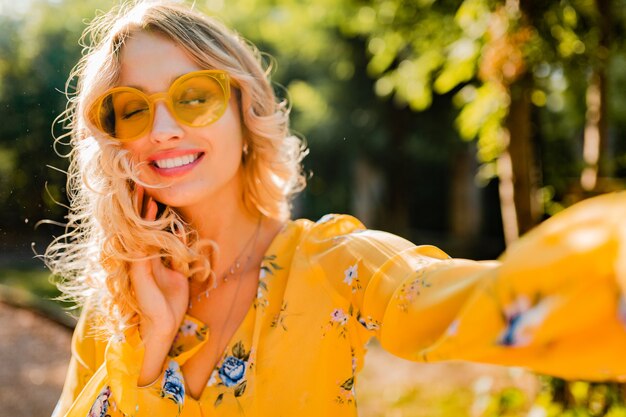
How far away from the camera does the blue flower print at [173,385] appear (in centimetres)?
164

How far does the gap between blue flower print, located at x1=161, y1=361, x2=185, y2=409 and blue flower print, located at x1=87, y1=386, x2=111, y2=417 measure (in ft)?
0.55

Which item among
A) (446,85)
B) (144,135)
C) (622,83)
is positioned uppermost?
(144,135)

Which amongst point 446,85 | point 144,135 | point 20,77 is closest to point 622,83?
point 446,85

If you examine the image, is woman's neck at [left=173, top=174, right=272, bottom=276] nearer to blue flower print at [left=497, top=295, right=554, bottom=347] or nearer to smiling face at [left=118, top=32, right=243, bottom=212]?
smiling face at [left=118, top=32, right=243, bottom=212]

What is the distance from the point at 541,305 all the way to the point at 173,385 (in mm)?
1086

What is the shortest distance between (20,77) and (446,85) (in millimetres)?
2521

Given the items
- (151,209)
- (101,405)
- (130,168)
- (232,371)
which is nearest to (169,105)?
(130,168)

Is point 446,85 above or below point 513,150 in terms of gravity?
above

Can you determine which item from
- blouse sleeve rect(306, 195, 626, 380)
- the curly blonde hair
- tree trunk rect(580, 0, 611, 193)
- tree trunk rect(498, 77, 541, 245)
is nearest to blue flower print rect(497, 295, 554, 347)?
blouse sleeve rect(306, 195, 626, 380)

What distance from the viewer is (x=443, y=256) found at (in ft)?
4.43

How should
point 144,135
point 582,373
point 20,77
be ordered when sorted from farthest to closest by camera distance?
point 20,77, point 144,135, point 582,373

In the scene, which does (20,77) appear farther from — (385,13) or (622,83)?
(622,83)

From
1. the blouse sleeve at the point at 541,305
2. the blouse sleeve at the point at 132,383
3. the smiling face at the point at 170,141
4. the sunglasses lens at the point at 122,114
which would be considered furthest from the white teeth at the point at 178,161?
the blouse sleeve at the point at 541,305

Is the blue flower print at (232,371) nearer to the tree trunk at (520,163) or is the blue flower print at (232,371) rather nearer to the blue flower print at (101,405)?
the blue flower print at (101,405)
